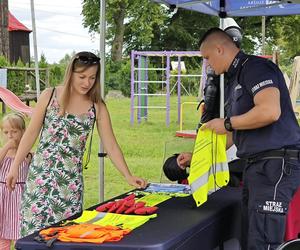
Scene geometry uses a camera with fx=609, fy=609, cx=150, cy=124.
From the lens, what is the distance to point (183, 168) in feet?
11.0

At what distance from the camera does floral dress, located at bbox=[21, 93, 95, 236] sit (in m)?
2.96

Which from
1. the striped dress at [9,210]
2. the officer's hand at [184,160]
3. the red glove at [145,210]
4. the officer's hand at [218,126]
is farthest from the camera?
the striped dress at [9,210]

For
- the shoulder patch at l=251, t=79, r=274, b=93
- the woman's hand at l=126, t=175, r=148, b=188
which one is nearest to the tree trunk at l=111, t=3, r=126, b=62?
the woman's hand at l=126, t=175, r=148, b=188

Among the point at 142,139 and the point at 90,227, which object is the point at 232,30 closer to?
the point at 90,227

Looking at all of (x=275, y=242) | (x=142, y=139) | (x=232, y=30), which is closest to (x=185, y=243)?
(x=275, y=242)

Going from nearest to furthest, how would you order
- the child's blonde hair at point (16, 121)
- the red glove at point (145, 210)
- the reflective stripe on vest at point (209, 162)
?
1. the red glove at point (145, 210)
2. the reflective stripe on vest at point (209, 162)
3. the child's blonde hair at point (16, 121)

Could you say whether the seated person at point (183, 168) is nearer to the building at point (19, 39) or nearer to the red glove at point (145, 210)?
the red glove at point (145, 210)

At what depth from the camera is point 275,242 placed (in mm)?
2703

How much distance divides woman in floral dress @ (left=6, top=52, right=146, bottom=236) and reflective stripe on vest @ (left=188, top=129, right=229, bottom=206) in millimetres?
558

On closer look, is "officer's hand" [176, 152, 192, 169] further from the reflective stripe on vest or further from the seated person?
the reflective stripe on vest

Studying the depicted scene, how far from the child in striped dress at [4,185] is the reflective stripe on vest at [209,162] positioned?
3.63ft

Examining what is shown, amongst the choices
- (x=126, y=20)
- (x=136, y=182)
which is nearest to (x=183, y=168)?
(x=136, y=182)

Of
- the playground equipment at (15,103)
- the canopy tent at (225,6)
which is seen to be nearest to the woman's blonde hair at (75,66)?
the playground equipment at (15,103)

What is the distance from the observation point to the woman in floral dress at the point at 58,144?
2953 mm
